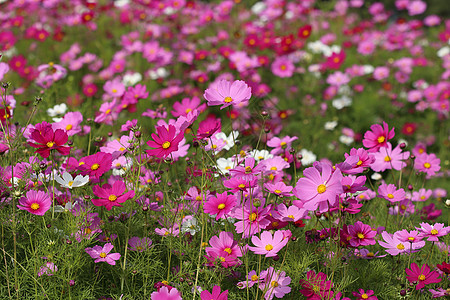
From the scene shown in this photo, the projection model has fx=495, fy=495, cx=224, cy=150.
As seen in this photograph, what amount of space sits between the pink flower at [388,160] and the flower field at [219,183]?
0.01 metres

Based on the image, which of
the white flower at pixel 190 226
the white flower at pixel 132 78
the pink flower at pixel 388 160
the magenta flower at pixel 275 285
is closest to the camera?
the magenta flower at pixel 275 285

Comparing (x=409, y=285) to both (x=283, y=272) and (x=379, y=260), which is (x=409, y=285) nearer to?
(x=379, y=260)

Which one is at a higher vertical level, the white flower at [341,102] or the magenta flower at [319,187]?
the magenta flower at [319,187]

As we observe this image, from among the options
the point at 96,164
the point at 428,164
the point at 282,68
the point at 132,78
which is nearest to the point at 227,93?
the point at 96,164

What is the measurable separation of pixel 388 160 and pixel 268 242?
27.7 inches

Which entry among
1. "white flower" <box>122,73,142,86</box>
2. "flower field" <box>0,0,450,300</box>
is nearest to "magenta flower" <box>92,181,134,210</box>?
"flower field" <box>0,0,450,300</box>

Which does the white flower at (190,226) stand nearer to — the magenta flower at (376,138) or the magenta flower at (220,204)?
the magenta flower at (220,204)

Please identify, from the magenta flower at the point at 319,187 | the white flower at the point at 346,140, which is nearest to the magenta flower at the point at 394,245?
the magenta flower at the point at 319,187

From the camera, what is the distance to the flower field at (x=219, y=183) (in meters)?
1.45

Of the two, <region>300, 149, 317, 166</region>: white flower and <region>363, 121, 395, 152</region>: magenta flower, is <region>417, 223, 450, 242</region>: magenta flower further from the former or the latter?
<region>300, 149, 317, 166</region>: white flower

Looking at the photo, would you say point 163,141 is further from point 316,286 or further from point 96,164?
point 316,286

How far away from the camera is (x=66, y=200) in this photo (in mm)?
1625

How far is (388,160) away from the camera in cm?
188

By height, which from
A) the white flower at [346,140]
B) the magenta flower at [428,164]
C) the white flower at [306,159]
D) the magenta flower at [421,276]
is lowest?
the white flower at [346,140]
